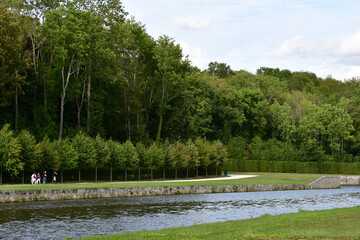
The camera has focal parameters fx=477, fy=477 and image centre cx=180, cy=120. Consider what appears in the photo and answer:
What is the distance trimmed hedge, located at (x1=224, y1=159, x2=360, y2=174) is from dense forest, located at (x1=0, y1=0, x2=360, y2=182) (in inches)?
8.6

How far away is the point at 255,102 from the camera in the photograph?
118 m

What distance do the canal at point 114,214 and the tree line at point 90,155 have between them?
13.0m

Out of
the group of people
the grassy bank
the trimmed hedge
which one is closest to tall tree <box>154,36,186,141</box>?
the trimmed hedge

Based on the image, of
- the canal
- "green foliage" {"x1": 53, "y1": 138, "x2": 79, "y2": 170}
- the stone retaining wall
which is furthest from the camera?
"green foliage" {"x1": 53, "y1": 138, "x2": 79, "y2": 170}

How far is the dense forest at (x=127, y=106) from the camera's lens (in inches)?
2501

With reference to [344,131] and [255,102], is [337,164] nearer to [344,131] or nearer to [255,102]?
[344,131]

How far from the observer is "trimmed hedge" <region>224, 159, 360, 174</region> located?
10412cm

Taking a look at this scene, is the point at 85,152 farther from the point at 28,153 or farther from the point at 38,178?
the point at 28,153

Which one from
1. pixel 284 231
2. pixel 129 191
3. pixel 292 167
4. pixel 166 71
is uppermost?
pixel 166 71

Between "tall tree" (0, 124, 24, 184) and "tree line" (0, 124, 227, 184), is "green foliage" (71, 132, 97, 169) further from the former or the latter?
"tall tree" (0, 124, 24, 184)

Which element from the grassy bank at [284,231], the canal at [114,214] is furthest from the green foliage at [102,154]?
the grassy bank at [284,231]

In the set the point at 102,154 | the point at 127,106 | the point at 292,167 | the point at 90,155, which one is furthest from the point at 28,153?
the point at 292,167

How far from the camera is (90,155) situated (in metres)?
62.1

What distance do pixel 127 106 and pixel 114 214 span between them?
5135 cm
